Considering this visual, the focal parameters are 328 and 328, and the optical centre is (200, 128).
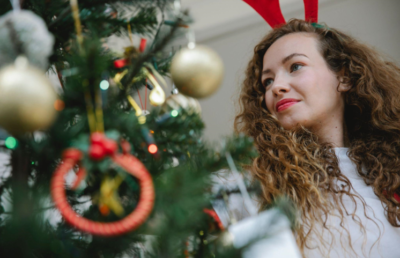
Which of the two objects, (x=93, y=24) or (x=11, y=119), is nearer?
(x=11, y=119)

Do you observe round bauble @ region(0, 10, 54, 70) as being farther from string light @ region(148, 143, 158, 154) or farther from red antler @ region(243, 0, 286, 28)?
red antler @ region(243, 0, 286, 28)

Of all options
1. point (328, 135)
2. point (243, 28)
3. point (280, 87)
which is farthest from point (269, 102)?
point (243, 28)

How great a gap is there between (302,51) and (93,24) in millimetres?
822

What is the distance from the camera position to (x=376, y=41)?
1.67 meters

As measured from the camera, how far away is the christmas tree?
0.96 feet

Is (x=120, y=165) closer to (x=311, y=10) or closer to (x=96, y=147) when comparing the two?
(x=96, y=147)

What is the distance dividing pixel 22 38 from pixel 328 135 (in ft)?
3.16

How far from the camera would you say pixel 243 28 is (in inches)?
77.4

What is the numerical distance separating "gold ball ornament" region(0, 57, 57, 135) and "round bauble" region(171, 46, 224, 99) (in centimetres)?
17

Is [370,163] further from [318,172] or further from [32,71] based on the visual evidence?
[32,71]

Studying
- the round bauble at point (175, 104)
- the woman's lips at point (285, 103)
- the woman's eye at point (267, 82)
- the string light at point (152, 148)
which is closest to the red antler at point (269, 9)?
the woman's eye at point (267, 82)

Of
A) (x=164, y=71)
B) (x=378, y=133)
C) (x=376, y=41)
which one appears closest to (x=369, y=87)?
(x=378, y=133)

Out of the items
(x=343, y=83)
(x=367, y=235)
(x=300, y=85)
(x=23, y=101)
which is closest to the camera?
(x=23, y=101)

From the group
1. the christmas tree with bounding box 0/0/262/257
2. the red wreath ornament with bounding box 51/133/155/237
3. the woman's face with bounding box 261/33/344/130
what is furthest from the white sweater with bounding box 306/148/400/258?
the red wreath ornament with bounding box 51/133/155/237
